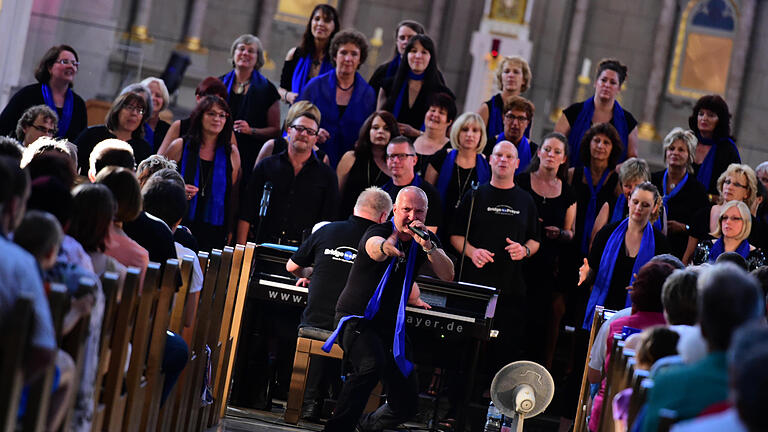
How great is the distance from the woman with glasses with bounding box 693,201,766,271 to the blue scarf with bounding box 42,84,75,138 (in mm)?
4220

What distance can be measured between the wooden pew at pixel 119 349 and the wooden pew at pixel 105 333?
26mm

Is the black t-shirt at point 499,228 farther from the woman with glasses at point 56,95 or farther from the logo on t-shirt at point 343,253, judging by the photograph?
the woman with glasses at point 56,95

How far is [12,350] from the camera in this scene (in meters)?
2.68

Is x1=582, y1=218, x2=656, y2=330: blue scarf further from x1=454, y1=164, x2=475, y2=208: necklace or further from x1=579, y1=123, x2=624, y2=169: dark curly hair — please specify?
x1=454, y1=164, x2=475, y2=208: necklace

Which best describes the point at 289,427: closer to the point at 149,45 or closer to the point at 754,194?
the point at 754,194

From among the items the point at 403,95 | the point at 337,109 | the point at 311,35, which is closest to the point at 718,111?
the point at 403,95

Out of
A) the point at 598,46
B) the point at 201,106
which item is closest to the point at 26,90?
the point at 201,106

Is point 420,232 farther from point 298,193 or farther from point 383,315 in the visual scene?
point 298,193


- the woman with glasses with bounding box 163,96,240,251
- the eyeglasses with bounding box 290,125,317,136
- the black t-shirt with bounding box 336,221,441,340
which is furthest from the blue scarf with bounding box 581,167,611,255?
the woman with glasses with bounding box 163,96,240,251

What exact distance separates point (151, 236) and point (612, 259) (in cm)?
325

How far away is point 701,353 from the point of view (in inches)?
125

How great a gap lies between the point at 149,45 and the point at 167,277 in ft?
23.5

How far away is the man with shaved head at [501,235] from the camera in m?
7.05

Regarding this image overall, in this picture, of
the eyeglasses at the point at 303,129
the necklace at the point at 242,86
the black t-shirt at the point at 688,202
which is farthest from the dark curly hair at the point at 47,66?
the black t-shirt at the point at 688,202
